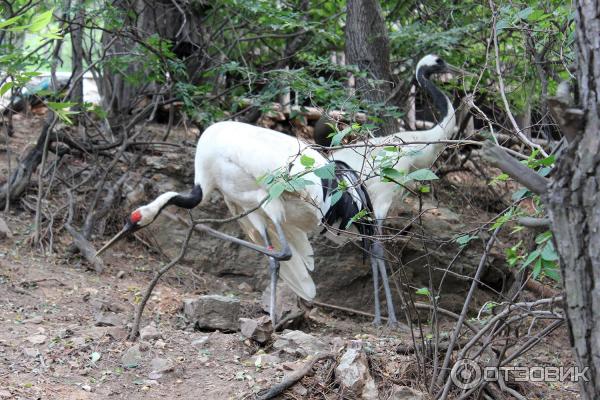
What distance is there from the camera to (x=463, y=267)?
8297 millimetres

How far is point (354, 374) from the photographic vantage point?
4453 millimetres

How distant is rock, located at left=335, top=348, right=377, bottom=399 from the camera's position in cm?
442

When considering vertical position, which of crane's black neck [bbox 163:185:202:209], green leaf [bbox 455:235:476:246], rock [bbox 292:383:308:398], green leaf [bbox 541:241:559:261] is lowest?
rock [bbox 292:383:308:398]

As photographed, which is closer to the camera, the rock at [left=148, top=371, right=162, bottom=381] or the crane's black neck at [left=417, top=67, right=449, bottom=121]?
the rock at [left=148, top=371, right=162, bottom=381]

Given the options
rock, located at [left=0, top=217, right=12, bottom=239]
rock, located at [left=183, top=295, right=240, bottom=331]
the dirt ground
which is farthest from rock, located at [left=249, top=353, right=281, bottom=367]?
rock, located at [left=0, top=217, right=12, bottom=239]

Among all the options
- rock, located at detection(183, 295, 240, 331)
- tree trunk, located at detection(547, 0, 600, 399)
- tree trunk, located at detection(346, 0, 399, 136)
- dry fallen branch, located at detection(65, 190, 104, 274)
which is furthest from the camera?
tree trunk, located at detection(346, 0, 399, 136)

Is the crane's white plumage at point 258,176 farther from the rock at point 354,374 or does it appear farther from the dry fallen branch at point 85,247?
the rock at point 354,374

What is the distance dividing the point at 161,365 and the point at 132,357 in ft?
0.66

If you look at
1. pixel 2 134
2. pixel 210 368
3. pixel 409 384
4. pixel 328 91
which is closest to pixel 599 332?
pixel 409 384

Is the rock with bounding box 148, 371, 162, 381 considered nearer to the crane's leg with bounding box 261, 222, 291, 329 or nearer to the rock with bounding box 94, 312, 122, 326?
the rock with bounding box 94, 312, 122, 326

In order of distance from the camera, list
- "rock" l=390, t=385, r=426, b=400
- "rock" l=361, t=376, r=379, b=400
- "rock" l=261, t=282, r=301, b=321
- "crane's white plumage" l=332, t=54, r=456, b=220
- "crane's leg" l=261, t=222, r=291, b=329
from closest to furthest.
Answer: "rock" l=390, t=385, r=426, b=400
"rock" l=361, t=376, r=379, b=400
"rock" l=261, t=282, r=301, b=321
"crane's leg" l=261, t=222, r=291, b=329
"crane's white plumage" l=332, t=54, r=456, b=220

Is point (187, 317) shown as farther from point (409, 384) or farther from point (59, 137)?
point (59, 137)

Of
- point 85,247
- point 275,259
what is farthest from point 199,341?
point 85,247

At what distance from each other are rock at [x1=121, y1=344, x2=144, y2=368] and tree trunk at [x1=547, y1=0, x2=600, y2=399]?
124 inches
